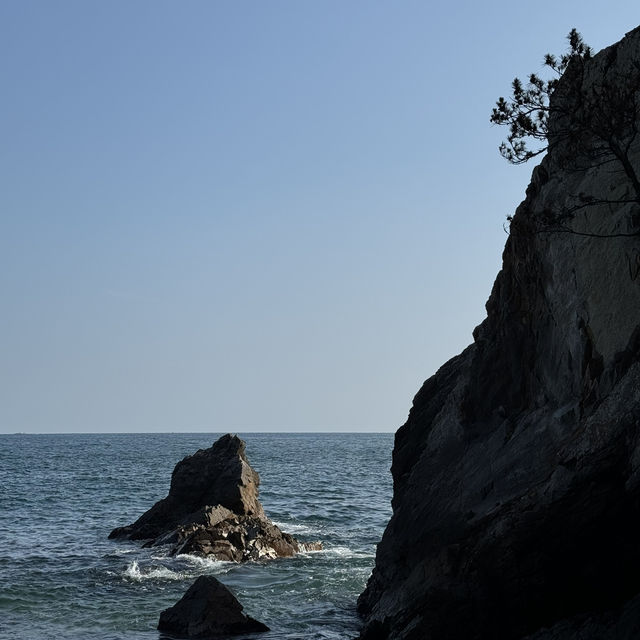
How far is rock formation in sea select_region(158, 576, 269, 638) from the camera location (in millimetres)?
→ 20531

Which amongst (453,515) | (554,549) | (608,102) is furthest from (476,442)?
(608,102)

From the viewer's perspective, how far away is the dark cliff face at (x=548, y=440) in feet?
43.7

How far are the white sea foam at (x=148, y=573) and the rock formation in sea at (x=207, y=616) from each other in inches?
285

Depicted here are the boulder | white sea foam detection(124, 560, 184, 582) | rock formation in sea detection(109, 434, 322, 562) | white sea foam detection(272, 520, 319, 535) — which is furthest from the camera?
white sea foam detection(272, 520, 319, 535)

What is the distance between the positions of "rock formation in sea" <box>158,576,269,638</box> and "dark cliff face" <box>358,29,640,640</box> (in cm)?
365

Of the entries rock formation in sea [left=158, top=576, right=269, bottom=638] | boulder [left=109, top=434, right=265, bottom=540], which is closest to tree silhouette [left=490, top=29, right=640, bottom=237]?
rock formation in sea [left=158, top=576, right=269, bottom=638]

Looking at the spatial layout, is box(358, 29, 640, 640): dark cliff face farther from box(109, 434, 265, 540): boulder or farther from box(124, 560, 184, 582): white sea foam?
box(109, 434, 265, 540): boulder

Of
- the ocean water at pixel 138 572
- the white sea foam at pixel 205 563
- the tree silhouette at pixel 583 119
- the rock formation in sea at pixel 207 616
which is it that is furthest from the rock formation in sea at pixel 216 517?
the tree silhouette at pixel 583 119

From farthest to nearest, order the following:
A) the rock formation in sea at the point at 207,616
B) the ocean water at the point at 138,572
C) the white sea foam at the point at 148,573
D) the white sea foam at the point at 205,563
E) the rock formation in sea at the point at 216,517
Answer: the rock formation in sea at the point at 216,517
the white sea foam at the point at 205,563
the white sea foam at the point at 148,573
the ocean water at the point at 138,572
the rock formation in sea at the point at 207,616

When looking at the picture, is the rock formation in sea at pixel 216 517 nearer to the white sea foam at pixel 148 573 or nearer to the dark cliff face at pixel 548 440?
the white sea foam at pixel 148 573

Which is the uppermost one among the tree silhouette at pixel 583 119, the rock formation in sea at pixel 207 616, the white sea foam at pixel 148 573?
the tree silhouette at pixel 583 119

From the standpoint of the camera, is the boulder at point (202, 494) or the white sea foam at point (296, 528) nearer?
the boulder at point (202, 494)

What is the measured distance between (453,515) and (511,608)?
3424mm

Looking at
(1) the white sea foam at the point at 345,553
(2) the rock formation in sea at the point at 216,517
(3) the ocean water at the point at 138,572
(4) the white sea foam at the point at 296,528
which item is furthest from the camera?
(4) the white sea foam at the point at 296,528
